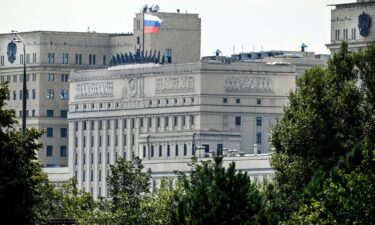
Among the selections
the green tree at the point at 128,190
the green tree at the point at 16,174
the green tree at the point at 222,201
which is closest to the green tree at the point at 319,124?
the green tree at the point at 128,190

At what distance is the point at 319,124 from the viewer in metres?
157

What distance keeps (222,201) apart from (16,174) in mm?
18368

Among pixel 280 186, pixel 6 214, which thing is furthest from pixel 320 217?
pixel 280 186

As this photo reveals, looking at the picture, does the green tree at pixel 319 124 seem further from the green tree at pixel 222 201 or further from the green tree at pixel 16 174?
the green tree at pixel 222 201

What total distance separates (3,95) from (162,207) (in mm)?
23583

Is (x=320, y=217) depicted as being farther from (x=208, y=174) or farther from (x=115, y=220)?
(x=115, y=220)

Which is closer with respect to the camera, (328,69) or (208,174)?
(208,174)

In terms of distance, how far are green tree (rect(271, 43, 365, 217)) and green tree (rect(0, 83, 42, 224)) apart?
21.8 metres

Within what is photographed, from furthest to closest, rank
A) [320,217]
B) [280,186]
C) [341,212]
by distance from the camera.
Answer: [280,186], [320,217], [341,212]

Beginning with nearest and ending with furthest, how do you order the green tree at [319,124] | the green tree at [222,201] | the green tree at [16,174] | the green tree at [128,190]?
the green tree at [222,201]
the green tree at [16,174]
the green tree at [319,124]
the green tree at [128,190]

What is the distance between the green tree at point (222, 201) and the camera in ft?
379

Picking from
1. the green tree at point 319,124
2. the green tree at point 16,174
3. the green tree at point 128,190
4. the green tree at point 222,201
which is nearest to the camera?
the green tree at point 222,201

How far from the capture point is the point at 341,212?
113125 millimetres

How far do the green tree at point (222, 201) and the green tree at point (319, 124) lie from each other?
33416 millimetres
